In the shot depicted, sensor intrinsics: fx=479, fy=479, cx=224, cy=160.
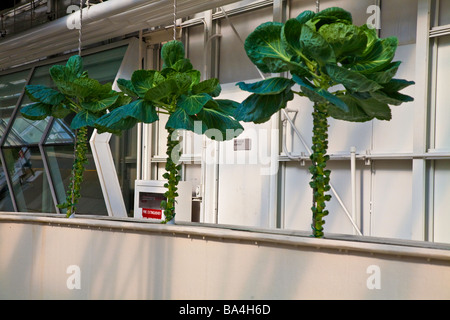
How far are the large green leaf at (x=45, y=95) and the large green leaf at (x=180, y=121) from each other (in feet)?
4.36

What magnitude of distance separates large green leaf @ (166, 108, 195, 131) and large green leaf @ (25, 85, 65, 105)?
4.36 feet

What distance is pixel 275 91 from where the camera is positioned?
2357 mm

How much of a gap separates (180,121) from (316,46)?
1.02 metres

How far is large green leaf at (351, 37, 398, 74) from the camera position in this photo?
7.13 ft

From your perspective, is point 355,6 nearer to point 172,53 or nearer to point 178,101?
point 172,53

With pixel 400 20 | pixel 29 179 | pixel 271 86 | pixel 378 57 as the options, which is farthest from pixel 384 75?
pixel 29 179

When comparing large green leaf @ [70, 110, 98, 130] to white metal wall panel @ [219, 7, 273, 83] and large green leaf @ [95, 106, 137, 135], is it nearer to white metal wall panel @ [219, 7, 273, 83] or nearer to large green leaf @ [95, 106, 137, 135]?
large green leaf @ [95, 106, 137, 135]

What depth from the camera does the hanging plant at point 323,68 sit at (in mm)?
2104

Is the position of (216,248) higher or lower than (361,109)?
lower

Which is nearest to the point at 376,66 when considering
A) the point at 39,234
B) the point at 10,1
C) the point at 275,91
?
the point at 275,91

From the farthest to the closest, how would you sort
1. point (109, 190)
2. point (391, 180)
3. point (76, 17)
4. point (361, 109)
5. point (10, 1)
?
Answer: point (10, 1) → point (109, 190) → point (76, 17) → point (391, 180) → point (361, 109)

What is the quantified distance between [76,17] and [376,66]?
18.3 feet

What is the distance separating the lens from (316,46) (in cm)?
208

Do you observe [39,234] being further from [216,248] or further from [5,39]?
[5,39]
